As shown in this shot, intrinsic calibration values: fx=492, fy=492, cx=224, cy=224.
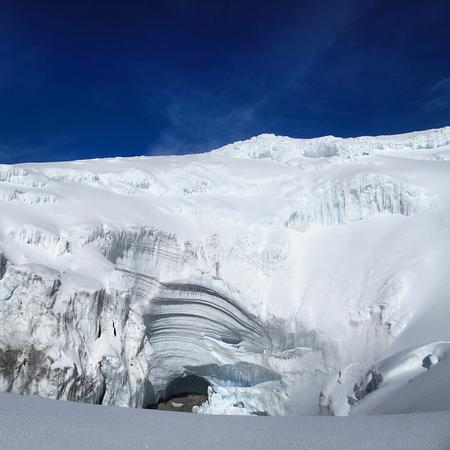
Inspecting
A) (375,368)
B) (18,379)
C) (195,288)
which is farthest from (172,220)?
(375,368)

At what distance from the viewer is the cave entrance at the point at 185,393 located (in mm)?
23922

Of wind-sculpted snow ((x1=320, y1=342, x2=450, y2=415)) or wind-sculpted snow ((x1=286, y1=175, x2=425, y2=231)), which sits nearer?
wind-sculpted snow ((x1=320, y1=342, x2=450, y2=415))

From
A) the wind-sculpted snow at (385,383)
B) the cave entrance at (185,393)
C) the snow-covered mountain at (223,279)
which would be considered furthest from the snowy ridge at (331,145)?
the wind-sculpted snow at (385,383)

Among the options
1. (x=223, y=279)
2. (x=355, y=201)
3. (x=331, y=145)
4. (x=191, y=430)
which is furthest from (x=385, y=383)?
(x=331, y=145)

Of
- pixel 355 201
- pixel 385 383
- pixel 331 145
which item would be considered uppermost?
pixel 331 145

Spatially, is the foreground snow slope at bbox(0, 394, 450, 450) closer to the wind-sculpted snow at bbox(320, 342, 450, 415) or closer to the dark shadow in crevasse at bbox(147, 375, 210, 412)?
the wind-sculpted snow at bbox(320, 342, 450, 415)

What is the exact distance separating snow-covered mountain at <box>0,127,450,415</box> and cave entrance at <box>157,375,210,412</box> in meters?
0.50

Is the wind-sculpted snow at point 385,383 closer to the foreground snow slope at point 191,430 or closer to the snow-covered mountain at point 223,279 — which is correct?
the snow-covered mountain at point 223,279

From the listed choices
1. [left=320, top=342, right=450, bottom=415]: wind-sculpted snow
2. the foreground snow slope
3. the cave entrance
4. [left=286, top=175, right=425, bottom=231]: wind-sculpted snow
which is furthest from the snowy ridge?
the foreground snow slope

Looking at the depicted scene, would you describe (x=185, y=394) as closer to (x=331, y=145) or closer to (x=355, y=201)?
(x=355, y=201)

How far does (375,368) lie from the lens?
1552 centimetres

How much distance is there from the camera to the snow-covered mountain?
18.0m

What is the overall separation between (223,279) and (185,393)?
21.3ft

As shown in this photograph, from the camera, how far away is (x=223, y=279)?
78.1 ft
